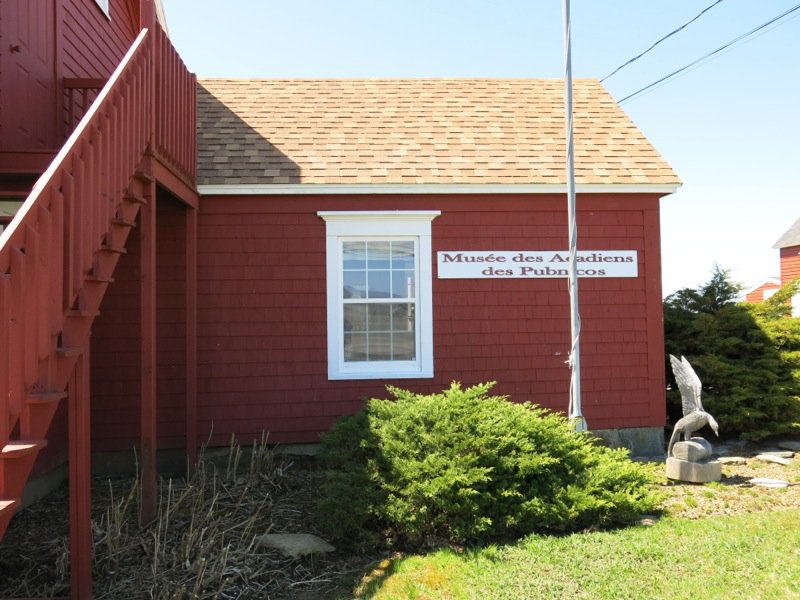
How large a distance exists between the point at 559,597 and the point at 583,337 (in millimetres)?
4721

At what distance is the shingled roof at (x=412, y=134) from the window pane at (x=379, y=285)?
3.74 ft

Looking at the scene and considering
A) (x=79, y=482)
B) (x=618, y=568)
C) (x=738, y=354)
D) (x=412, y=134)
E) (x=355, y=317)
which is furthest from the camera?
(x=738, y=354)

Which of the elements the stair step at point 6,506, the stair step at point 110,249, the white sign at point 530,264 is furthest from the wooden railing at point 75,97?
the stair step at point 6,506

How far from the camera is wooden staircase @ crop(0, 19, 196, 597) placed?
10.3 feet

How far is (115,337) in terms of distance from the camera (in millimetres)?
8250

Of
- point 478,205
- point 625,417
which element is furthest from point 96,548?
point 625,417

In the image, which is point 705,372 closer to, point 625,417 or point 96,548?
point 625,417

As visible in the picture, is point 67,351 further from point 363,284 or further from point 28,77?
point 363,284

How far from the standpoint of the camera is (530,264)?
862cm

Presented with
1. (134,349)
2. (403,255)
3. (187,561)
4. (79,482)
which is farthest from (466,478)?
(134,349)

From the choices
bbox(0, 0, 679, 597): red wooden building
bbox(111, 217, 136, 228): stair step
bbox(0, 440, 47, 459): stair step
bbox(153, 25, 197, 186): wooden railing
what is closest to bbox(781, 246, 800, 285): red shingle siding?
bbox(0, 0, 679, 597): red wooden building

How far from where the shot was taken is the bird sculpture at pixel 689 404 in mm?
7328

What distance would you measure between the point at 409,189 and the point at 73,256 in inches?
199

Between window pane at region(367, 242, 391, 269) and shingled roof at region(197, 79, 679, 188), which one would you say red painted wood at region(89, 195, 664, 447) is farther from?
window pane at region(367, 242, 391, 269)
